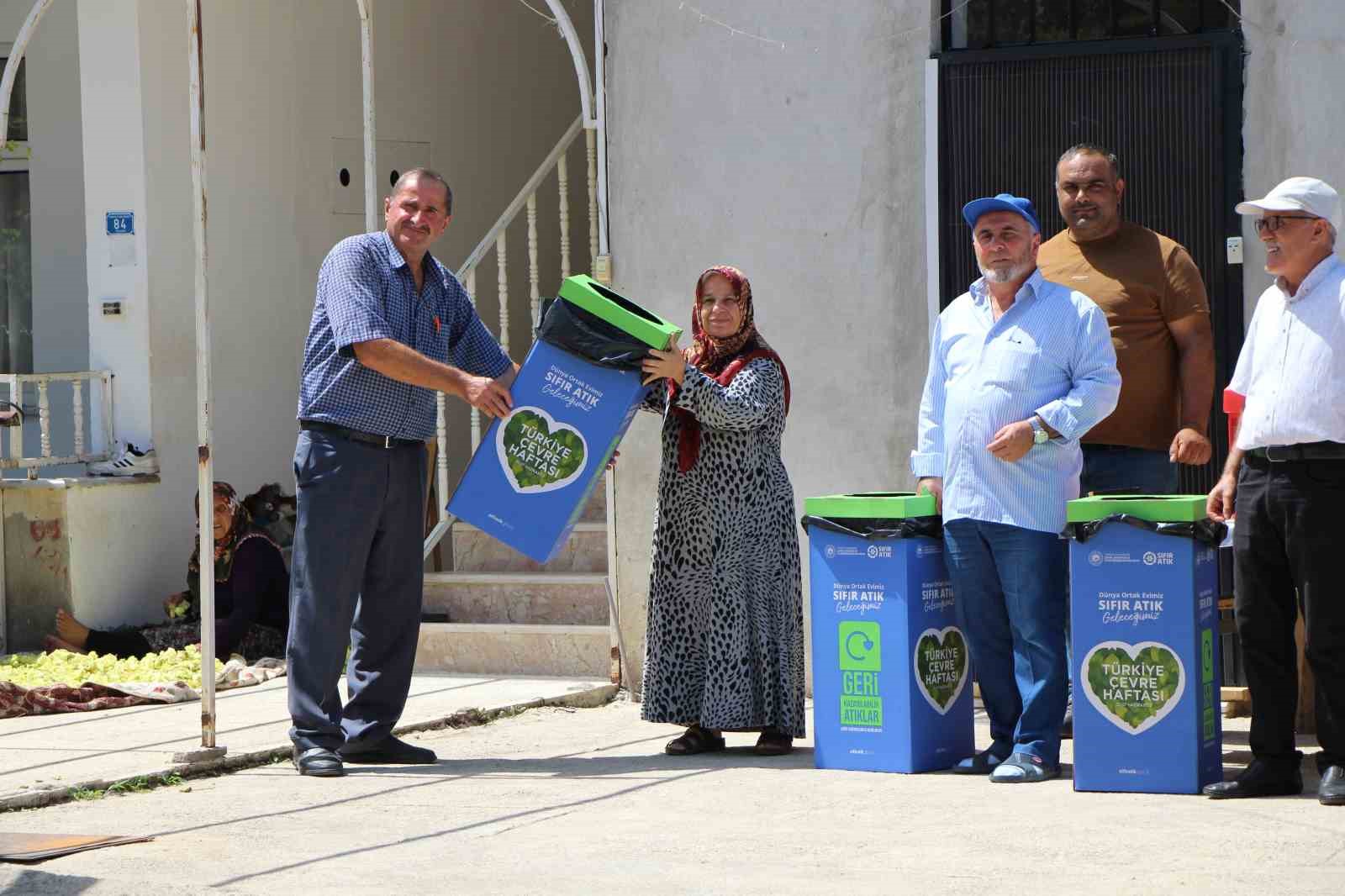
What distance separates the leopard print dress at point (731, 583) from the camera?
20.0 ft

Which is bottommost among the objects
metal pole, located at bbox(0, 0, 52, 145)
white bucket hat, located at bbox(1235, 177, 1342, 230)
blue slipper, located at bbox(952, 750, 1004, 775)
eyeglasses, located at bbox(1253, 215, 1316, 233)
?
blue slipper, located at bbox(952, 750, 1004, 775)

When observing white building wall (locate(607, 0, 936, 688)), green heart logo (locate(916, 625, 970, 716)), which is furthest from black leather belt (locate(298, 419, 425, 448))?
white building wall (locate(607, 0, 936, 688))

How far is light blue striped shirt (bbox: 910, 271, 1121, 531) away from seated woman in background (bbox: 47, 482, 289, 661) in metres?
4.09

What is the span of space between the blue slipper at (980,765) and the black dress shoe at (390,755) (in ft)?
5.74

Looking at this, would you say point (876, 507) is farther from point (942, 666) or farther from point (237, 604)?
point (237, 604)

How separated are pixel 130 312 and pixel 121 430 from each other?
60 centimetres

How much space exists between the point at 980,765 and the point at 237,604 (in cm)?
414

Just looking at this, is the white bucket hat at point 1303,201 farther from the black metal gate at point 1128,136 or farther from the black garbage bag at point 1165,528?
the black metal gate at point 1128,136

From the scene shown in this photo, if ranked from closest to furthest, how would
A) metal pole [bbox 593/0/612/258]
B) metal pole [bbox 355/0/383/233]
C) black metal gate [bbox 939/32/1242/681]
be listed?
black metal gate [bbox 939/32/1242/681]
metal pole [bbox 593/0/612/258]
metal pole [bbox 355/0/383/233]

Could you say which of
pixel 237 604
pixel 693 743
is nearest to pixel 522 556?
pixel 237 604

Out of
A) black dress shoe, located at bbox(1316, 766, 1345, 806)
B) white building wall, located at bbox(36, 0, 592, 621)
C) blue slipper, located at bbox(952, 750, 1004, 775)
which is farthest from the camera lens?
white building wall, located at bbox(36, 0, 592, 621)

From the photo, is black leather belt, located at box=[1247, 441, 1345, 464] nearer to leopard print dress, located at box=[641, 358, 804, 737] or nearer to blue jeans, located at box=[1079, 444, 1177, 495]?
blue jeans, located at box=[1079, 444, 1177, 495]

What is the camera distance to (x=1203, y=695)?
17.2 feet

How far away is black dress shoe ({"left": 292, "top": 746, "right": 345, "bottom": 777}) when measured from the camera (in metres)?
5.83
